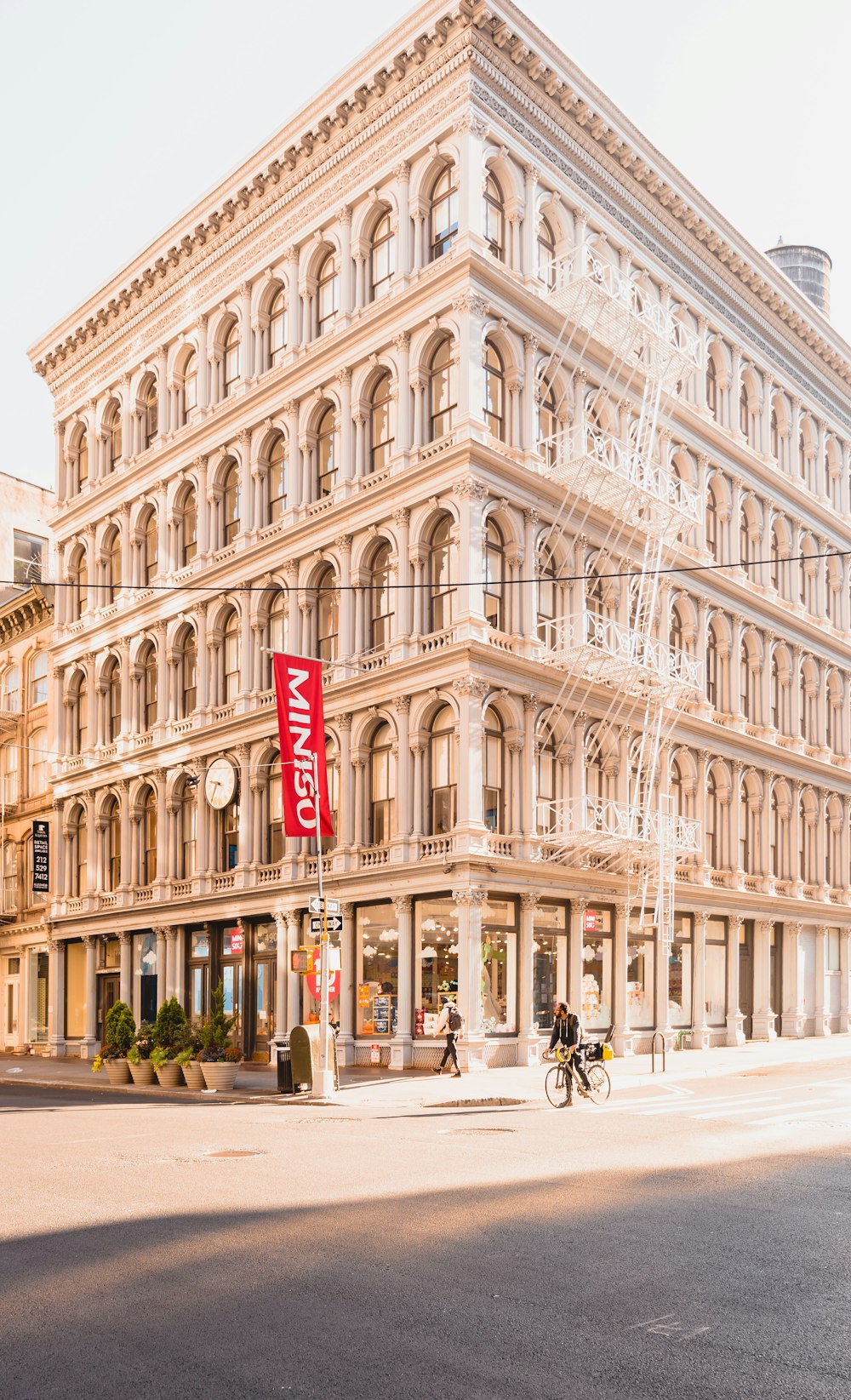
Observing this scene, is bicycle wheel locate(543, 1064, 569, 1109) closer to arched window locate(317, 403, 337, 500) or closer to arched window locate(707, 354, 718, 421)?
arched window locate(317, 403, 337, 500)

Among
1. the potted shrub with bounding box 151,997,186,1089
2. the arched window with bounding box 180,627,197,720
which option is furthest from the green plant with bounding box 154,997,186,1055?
the arched window with bounding box 180,627,197,720

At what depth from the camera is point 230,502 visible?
1693 inches

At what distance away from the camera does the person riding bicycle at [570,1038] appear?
912 inches

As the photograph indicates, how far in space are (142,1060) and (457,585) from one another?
13475 mm

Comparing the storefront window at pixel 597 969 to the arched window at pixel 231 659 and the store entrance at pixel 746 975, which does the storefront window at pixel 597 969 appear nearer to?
the store entrance at pixel 746 975

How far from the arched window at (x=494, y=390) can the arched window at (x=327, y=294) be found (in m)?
6.19

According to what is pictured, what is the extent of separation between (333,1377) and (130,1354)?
1219 millimetres

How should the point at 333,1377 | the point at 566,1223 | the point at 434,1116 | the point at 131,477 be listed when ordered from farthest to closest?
the point at 131,477
the point at 434,1116
the point at 566,1223
the point at 333,1377

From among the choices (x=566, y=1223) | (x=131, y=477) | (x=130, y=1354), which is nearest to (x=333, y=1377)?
(x=130, y=1354)

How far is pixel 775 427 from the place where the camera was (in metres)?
49.6

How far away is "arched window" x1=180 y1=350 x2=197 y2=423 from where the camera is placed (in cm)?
4503

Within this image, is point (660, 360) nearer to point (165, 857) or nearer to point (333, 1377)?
point (165, 857)

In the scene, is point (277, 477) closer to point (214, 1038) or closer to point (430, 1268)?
point (214, 1038)

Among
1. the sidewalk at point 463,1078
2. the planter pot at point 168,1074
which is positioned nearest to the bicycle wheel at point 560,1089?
the sidewalk at point 463,1078
